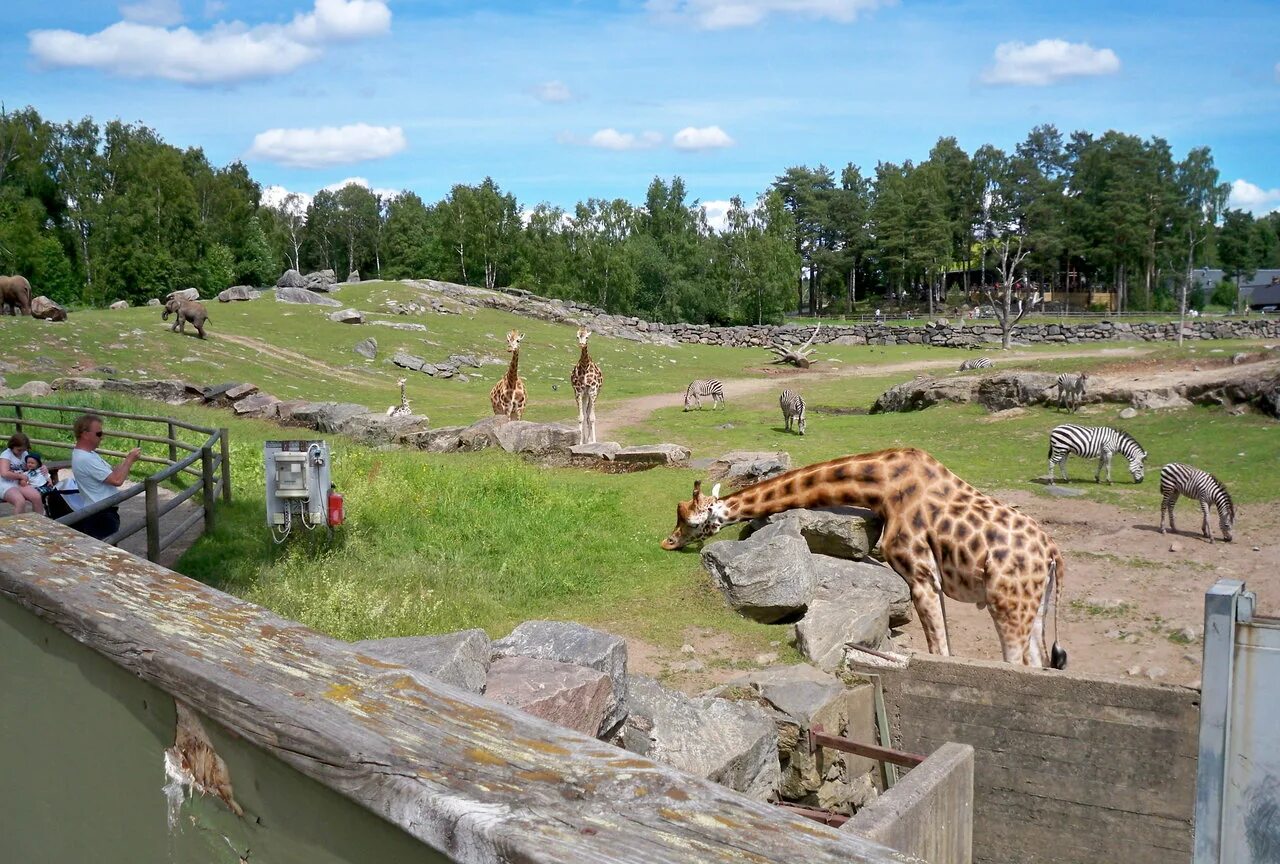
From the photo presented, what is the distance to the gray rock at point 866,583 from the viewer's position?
10.5m

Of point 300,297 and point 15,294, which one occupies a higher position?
point 300,297

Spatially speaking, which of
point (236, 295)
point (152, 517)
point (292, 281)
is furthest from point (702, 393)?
point (292, 281)

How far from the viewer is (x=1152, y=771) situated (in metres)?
7.36

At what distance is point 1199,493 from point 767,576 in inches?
266

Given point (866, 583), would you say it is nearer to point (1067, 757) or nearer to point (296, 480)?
point (1067, 757)

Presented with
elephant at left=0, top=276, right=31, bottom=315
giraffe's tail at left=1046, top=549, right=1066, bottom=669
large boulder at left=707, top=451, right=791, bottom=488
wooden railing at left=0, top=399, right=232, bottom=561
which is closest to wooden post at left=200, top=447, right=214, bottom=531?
wooden railing at left=0, top=399, right=232, bottom=561

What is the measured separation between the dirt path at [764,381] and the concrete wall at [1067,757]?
15.6 m

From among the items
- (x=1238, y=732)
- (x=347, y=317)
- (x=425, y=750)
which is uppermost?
(x=347, y=317)

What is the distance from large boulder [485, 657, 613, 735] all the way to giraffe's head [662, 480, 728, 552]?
5.50m

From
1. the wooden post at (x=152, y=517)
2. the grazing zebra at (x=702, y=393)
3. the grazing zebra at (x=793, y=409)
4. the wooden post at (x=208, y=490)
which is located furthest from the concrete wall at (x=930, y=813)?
the grazing zebra at (x=702, y=393)

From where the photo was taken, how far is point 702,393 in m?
28.3

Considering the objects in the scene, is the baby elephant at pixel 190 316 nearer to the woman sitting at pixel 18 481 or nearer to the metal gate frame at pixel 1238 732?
the woman sitting at pixel 18 481

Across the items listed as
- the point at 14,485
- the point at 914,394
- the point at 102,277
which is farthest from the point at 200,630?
the point at 102,277

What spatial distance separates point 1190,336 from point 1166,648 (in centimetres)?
4976
